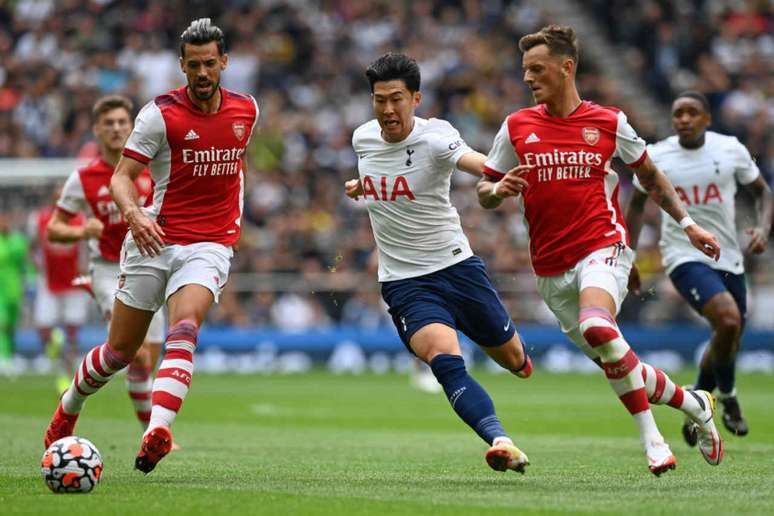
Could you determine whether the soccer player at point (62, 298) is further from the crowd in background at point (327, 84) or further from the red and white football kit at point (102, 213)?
the red and white football kit at point (102, 213)

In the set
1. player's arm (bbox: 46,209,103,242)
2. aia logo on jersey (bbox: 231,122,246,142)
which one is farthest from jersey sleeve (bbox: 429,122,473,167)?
player's arm (bbox: 46,209,103,242)

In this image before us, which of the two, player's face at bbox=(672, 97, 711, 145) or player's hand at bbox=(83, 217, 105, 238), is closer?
player's hand at bbox=(83, 217, 105, 238)

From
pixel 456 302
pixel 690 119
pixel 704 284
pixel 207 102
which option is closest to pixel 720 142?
pixel 690 119

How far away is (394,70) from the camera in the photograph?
9.61 m

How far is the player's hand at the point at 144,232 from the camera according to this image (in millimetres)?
9461

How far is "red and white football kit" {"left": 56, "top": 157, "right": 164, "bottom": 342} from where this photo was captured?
13.1 m

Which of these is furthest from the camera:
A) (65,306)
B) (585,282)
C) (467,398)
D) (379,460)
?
(65,306)

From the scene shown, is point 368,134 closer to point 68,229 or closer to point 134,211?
point 134,211

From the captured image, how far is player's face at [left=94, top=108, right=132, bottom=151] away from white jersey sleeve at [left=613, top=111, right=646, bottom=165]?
4.91 m

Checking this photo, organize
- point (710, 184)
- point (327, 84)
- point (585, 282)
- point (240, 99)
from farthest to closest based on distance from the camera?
point (327, 84), point (710, 184), point (240, 99), point (585, 282)

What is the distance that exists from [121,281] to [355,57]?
75.3 feet

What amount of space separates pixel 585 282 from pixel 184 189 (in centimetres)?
279

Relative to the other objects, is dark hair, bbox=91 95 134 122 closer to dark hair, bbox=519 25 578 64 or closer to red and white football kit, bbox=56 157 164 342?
red and white football kit, bbox=56 157 164 342

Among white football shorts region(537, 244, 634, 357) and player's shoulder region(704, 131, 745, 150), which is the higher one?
player's shoulder region(704, 131, 745, 150)
